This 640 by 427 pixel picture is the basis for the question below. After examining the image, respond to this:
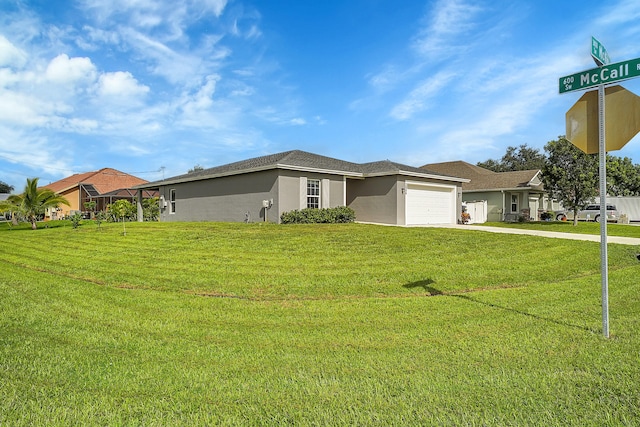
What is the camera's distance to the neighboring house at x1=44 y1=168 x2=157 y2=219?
126ft

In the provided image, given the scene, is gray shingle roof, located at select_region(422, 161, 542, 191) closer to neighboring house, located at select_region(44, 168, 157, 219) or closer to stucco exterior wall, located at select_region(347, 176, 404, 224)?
stucco exterior wall, located at select_region(347, 176, 404, 224)

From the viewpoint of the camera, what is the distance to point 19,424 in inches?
96.0

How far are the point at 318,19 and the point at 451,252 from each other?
10.4 meters

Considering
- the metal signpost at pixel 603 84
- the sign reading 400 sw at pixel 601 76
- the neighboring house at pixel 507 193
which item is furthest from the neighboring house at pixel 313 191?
the metal signpost at pixel 603 84

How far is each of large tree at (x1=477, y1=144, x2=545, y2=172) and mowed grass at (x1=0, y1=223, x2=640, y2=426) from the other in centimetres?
5409

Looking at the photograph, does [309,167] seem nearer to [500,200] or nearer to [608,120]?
[608,120]

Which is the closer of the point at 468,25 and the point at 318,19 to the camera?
the point at 468,25

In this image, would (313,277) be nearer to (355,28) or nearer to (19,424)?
(19,424)

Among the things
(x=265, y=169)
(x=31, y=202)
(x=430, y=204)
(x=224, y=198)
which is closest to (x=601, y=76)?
(x=265, y=169)

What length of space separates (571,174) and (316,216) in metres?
16.4

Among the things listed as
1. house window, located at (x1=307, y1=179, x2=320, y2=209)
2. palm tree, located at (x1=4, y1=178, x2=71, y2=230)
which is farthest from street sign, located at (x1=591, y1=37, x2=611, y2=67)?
palm tree, located at (x1=4, y1=178, x2=71, y2=230)

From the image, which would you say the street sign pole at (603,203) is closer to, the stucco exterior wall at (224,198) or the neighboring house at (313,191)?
the neighboring house at (313,191)

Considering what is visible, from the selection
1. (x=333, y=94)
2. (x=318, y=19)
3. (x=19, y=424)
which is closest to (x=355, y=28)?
(x=318, y=19)

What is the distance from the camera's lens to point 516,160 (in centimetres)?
5934
